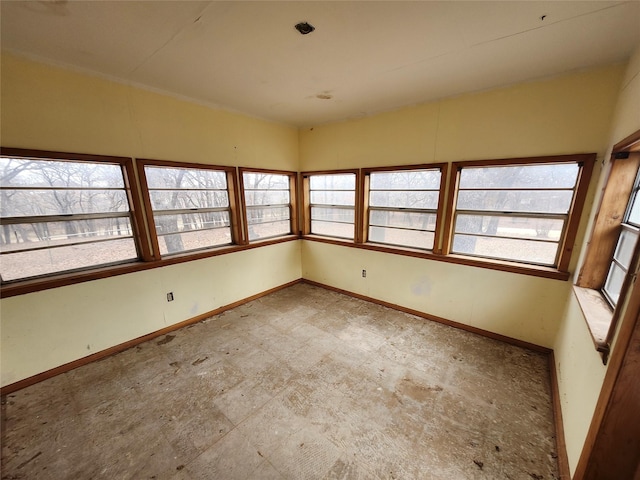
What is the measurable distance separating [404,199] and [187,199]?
2810 mm

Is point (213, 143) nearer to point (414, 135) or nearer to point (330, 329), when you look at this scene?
point (414, 135)

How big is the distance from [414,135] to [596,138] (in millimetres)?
1529

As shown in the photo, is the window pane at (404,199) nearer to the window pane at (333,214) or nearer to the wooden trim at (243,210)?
the window pane at (333,214)

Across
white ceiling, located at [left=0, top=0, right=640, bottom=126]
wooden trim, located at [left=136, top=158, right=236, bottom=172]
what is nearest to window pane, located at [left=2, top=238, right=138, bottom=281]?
wooden trim, located at [left=136, top=158, right=236, bottom=172]

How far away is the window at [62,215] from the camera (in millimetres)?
1896

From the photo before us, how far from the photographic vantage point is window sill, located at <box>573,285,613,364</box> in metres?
1.23

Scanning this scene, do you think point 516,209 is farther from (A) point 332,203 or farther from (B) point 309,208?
(B) point 309,208

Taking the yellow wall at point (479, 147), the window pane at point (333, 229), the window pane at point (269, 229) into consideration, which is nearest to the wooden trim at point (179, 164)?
the window pane at point (269, 229)

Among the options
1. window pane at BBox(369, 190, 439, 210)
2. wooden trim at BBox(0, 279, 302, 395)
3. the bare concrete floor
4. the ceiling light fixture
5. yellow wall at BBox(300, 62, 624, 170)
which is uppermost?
the ceiling light fixture

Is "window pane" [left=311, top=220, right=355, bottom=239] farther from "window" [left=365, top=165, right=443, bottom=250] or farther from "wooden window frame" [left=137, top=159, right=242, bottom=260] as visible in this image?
"wooden window frame" [left=137, top=159, right=242, bottom=260]

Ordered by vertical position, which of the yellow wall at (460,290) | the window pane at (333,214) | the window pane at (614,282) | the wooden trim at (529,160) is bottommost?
the yellow wall at (460,290)

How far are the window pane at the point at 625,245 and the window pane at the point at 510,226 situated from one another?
0.56m

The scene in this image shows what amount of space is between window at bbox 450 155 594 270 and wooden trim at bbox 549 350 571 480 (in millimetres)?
988

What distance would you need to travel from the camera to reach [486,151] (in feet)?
7.91
